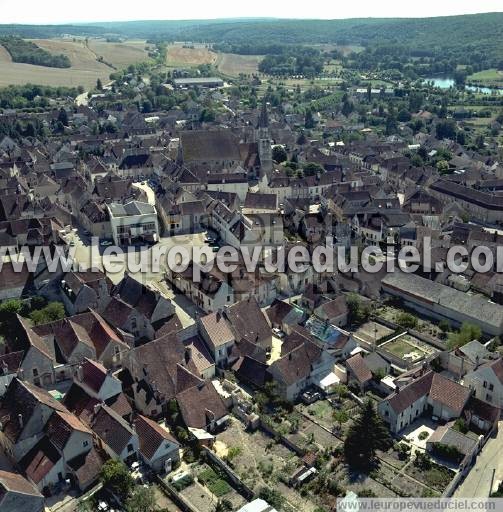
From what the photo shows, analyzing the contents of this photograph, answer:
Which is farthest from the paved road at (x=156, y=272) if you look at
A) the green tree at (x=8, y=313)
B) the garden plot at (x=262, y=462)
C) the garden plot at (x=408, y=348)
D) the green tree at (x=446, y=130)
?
the green tree at (x=446, y=130)

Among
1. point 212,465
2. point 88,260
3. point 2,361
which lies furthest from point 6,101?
point 212,465

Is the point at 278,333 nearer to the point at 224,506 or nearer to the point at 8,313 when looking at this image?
the point at 224,506

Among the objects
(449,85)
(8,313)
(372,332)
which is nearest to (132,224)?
(8,313)

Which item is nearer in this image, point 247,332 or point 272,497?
point 272,497

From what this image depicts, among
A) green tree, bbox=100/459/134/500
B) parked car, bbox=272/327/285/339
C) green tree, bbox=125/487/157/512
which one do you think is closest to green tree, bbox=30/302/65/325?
parked car, bbox=272/327/285/339

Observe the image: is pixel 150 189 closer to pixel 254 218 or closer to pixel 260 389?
pixel 254 218

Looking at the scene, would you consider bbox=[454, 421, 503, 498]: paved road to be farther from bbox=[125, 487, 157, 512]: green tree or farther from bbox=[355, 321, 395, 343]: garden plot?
bbox=[125, 487, 157, 512]: green tree

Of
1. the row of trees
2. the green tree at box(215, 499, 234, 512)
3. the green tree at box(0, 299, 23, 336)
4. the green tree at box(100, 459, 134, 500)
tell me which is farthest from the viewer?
the row of trees
